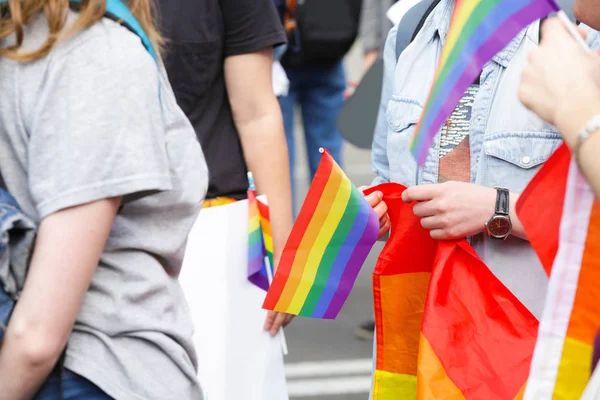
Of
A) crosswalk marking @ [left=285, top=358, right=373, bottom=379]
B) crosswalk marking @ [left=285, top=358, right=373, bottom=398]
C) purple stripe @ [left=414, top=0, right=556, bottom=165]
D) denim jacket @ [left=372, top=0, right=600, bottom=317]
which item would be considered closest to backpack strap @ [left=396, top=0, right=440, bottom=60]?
denim jacket @ [left=372, top=0, right=600, bottom=317]

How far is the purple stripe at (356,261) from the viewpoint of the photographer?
81.9 inches

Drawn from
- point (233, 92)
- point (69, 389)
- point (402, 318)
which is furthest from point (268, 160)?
point (69, 389)

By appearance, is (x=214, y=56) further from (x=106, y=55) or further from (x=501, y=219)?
(x=106, y=55)

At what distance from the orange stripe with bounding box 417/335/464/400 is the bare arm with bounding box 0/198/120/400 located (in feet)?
2.43

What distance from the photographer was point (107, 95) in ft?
4.92

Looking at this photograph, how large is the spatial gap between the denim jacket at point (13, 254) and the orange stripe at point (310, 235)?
65cm

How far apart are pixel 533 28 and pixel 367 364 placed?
303 centimetres

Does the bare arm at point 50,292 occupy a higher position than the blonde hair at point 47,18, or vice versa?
the blonde hair at point 47,18

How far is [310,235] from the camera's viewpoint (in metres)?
2.02

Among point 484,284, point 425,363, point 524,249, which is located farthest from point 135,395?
point 524,249

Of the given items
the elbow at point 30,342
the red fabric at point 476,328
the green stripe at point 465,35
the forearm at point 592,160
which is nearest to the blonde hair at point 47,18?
the elbow at point 30,342

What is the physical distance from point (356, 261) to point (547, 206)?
25.3 inches

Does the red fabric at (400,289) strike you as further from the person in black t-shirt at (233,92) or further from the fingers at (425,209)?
the person in black t-shirt at (233,92)

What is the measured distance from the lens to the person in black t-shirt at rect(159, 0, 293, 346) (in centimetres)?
250
